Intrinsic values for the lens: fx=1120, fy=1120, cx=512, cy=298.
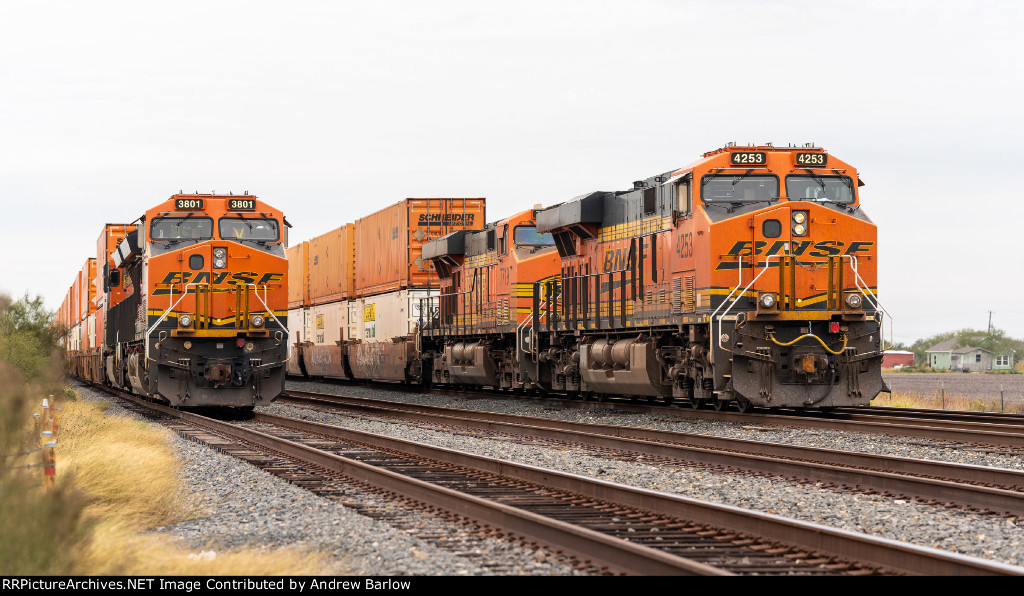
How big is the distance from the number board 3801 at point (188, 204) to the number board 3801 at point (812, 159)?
10869mm

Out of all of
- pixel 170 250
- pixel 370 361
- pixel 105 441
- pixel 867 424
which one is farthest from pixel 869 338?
pixel 370 361

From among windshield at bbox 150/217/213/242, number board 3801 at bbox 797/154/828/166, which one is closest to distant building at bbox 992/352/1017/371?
number board 3801 at bbox 797/154/828/166

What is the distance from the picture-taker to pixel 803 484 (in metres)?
10.0

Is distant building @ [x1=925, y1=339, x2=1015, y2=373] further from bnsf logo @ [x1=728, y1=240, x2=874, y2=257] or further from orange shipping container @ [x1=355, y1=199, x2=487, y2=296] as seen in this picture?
bnsf logo @ [x1=728, y1=240, x2=874, y2=257]

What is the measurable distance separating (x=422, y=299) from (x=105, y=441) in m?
16.2

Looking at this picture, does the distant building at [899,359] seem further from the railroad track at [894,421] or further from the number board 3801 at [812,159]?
the number board 3801 at [812,159]

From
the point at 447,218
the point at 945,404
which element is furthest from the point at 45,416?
the point at 945,404

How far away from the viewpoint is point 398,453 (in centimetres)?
1330

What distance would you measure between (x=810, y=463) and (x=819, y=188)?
6950mm

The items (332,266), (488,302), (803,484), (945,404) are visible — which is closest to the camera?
(803,484)

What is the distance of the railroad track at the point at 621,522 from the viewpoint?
6234 mm

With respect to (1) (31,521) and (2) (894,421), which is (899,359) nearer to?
(2) (894,421)

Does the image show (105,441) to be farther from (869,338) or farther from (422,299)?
(422,299)

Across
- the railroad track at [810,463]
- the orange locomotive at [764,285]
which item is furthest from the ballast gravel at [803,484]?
the orange locomotive at [764,285]
